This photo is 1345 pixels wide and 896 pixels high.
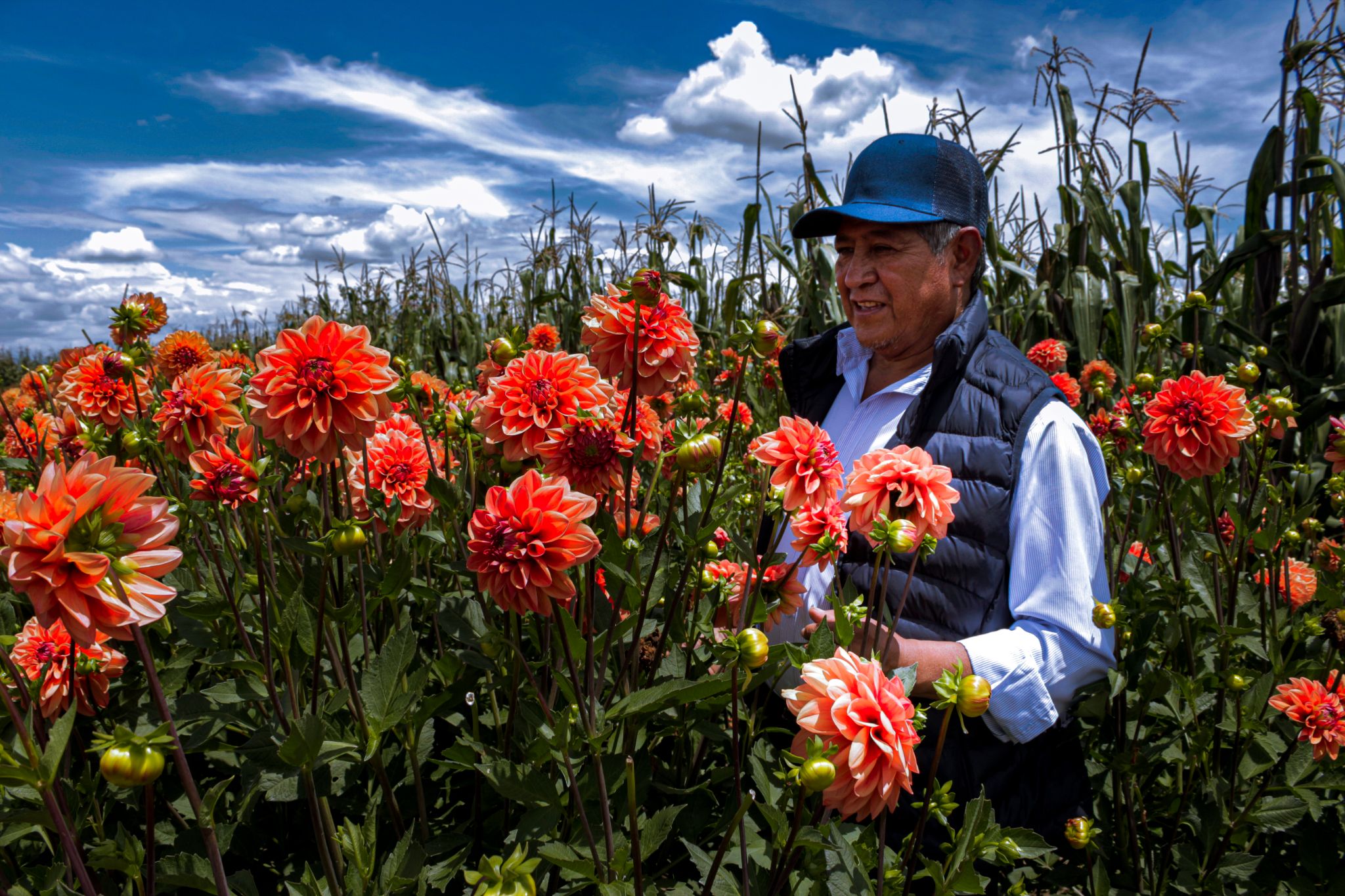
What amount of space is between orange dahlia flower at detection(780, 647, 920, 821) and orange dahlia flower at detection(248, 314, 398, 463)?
31.9 inches

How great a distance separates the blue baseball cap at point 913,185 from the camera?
2.32 metres

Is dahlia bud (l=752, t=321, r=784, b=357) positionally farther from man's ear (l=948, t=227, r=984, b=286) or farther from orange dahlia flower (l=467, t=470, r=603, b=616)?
man's ear (l=948, t=227, r=984, b=286)

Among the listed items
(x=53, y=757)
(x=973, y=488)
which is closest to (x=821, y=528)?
(x=973, y=488)

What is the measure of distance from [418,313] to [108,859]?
298 inches

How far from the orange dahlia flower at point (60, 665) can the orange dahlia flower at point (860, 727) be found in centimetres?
134

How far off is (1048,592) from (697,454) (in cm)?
110

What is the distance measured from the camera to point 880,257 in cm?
240

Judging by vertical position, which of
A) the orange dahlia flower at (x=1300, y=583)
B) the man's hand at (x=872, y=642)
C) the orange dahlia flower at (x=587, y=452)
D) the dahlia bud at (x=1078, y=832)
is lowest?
the dahlia bud at (x=1078, y=832)

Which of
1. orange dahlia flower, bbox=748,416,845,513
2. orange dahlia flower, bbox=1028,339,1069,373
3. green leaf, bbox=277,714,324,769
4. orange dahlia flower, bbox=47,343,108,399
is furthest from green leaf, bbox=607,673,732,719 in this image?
orange dahlia flower, bbox=1028,339,1069,373

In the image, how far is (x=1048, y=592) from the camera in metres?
1.96

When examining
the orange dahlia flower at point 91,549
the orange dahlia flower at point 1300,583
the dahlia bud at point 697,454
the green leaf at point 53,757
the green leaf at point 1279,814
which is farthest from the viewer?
the orange dahlia flower at point 1300,583

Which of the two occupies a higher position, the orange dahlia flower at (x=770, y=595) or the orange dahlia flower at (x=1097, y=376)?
the orange dahlia flower at (x=1097, y=376)

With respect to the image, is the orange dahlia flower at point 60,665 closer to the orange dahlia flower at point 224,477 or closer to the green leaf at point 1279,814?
the orange dahlia flower at point 224,477

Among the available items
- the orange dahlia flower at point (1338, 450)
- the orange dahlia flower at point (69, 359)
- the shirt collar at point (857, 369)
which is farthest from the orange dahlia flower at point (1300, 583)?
the orange dahlia flower at point (69, 359)
